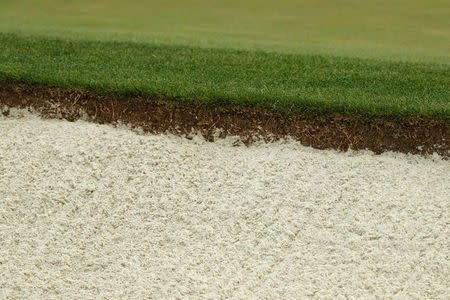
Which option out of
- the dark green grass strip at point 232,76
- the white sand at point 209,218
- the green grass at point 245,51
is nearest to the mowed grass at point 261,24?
the green grass at point 245,51

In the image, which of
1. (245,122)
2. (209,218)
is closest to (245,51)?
(245,122)

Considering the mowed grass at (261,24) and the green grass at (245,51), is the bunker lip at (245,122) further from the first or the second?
the mowed grass at (261,24)

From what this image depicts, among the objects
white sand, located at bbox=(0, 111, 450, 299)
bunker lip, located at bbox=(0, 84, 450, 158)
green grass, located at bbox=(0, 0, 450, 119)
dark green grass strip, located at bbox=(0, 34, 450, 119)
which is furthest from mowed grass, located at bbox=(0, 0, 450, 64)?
white sand, located at bbox=(0, 111, 450, 299)

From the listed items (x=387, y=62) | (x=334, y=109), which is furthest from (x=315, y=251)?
(x=387, y=62)

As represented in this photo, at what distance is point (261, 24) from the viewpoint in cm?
1233

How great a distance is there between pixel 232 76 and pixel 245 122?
1245mm

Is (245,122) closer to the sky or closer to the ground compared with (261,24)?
closer to the ground

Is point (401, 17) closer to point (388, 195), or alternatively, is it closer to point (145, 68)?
point (145, 68)

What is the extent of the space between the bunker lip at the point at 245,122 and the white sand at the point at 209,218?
18 cm

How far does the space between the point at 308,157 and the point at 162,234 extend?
1.87 metres

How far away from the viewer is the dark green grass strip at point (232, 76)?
702 centimetres

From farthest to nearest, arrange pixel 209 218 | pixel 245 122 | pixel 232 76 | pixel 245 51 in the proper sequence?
pixel 245 51, pixel 232 76, pixel 245 122, pixel 209 218

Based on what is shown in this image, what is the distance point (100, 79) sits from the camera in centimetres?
749

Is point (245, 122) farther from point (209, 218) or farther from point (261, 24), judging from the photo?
point (261, 24)
